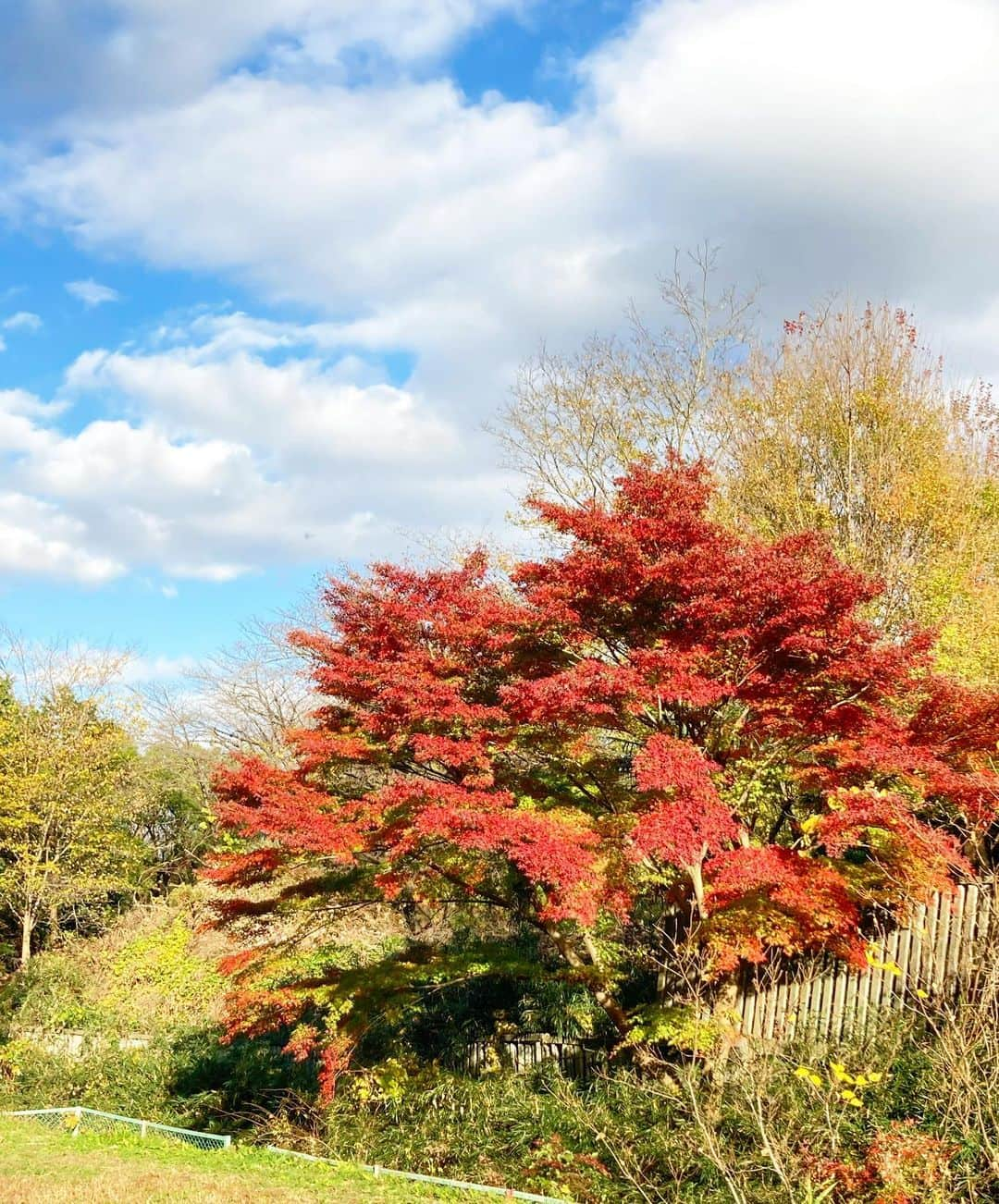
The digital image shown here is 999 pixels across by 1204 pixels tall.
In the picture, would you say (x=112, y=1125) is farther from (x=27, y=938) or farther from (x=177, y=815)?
(x=177, y=815)

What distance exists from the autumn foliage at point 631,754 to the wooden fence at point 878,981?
1.11 ft

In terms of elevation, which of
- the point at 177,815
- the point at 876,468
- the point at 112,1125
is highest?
the point at 876,468

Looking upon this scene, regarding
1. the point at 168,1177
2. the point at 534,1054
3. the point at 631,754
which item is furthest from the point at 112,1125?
the point at 631,754

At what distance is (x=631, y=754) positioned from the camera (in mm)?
11062

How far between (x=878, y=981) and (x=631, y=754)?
3.42 metres

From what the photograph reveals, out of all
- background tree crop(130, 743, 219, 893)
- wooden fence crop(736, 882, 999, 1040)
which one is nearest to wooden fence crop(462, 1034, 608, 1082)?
wooden fence crop(736, 882, 999, 1040)

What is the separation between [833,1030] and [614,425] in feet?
48.8

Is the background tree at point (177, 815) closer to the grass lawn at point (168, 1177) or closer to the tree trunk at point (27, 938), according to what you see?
the tree trunk at point (27, 938)

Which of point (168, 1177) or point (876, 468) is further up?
point (876, 468)

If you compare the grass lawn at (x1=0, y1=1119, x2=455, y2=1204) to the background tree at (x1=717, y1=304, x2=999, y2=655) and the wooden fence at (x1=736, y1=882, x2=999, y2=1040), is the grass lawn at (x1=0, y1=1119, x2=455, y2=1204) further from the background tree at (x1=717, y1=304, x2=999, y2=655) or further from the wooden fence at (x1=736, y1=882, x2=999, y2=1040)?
the background tree at (x1=717, y1=304, x2=999, y2=655)

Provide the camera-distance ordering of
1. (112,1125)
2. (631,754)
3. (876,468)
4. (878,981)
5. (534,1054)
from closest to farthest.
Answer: (878,981) → (631,754) → (534,1054) → (112,1125) → (876,468)

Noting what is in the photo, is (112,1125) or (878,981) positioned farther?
(112,1125)

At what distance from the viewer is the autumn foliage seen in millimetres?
8273

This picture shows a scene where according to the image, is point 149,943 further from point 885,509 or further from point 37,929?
point 885,509
